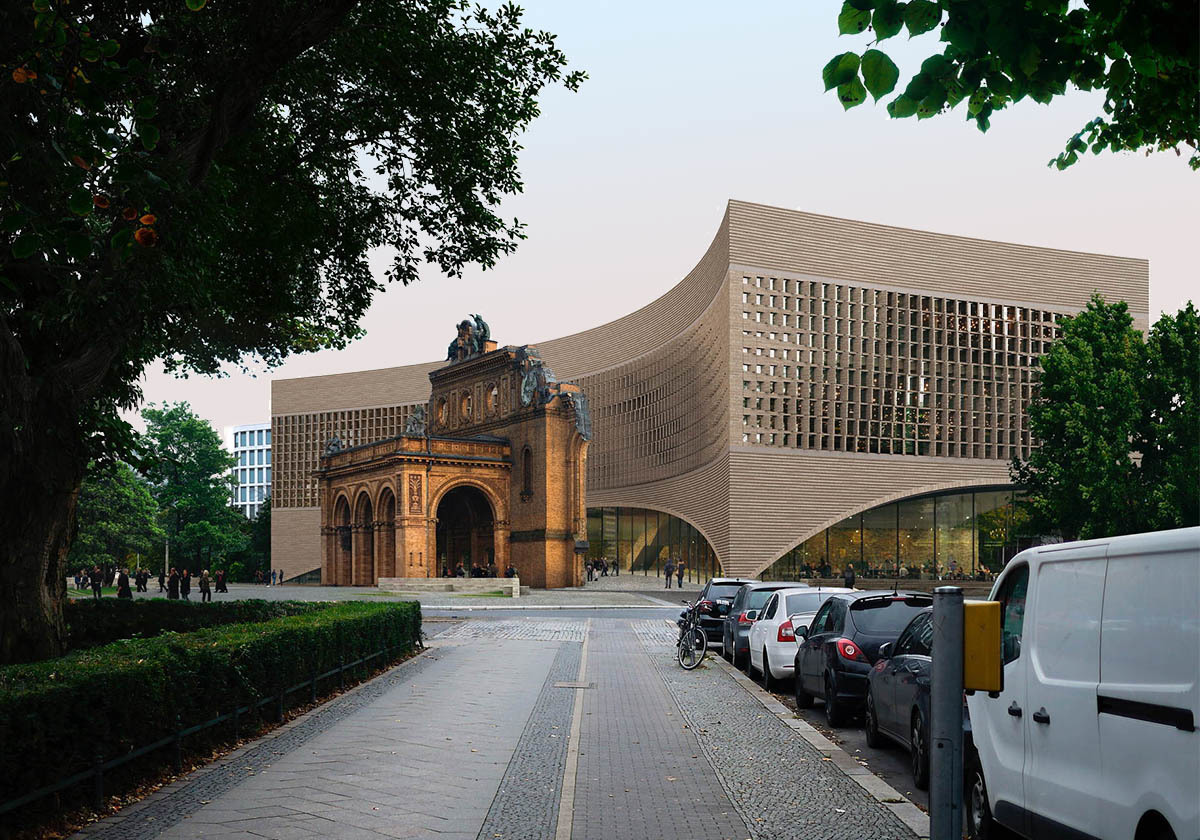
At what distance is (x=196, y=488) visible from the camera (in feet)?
301

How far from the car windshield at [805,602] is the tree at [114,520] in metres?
60.6

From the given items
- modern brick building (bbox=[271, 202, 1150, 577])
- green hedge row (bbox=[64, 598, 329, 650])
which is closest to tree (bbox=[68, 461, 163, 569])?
modern brick building (bbox=[271, 202, 1150, 577])

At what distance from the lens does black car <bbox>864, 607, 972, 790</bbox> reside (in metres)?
9.71

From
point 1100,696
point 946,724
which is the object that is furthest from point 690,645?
point 946,724

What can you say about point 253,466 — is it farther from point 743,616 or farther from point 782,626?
point 782,626

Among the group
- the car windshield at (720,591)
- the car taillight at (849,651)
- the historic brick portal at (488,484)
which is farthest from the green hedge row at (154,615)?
the historic brick portal at (488,484)

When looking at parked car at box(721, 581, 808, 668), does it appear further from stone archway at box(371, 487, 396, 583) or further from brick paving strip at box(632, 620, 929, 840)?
stone archway at box(371, 487, 396, 583)

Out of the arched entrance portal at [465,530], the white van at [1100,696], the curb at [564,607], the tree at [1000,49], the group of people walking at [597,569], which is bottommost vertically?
the group of people walking at [597,569]

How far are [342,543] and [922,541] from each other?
1463 inches

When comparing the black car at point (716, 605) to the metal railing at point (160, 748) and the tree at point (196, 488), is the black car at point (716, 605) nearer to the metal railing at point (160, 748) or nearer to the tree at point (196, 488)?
the metal railing at point (160, 748)

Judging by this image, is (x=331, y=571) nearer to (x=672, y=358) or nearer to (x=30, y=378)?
(x=672, y=358)

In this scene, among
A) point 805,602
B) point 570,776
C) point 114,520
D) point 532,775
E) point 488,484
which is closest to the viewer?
point 570,776

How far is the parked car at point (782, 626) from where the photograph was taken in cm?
1723

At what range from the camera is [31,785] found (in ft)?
25.2
